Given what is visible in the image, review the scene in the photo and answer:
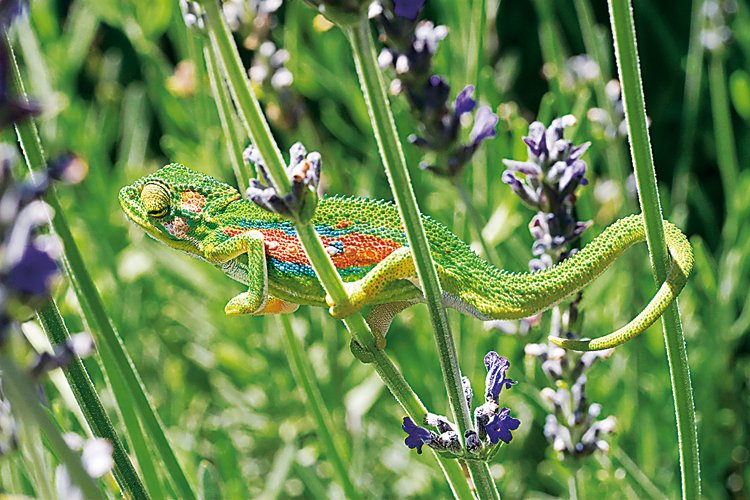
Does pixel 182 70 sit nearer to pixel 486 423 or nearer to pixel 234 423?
pixel 234 423

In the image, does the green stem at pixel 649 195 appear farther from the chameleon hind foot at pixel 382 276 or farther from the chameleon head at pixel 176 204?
the chameleon head at pixel 176 204

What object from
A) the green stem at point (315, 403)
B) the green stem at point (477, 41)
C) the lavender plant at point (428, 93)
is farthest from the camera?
the green stem at point (477, 41)

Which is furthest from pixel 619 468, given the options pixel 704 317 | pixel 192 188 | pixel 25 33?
pixel 25 33

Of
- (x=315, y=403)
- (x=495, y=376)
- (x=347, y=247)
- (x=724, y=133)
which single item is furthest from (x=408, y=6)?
(x=724, y=133)

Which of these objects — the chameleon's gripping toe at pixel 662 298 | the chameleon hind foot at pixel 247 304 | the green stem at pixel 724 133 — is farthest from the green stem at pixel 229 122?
the green stem at pixel 724 133

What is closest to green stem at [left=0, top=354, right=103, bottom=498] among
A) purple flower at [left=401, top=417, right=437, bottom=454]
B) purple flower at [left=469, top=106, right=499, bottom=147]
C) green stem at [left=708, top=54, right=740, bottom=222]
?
purple flower at [left=401, top=417, right=437, bottom=454]

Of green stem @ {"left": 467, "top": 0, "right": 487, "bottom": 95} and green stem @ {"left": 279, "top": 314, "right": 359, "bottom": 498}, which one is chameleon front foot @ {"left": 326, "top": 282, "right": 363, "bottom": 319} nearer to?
green stem @ {"left": 279, "top": 314, "right": 359, "bottom": 498}

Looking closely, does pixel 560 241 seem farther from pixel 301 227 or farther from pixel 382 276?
pixel 301 227
